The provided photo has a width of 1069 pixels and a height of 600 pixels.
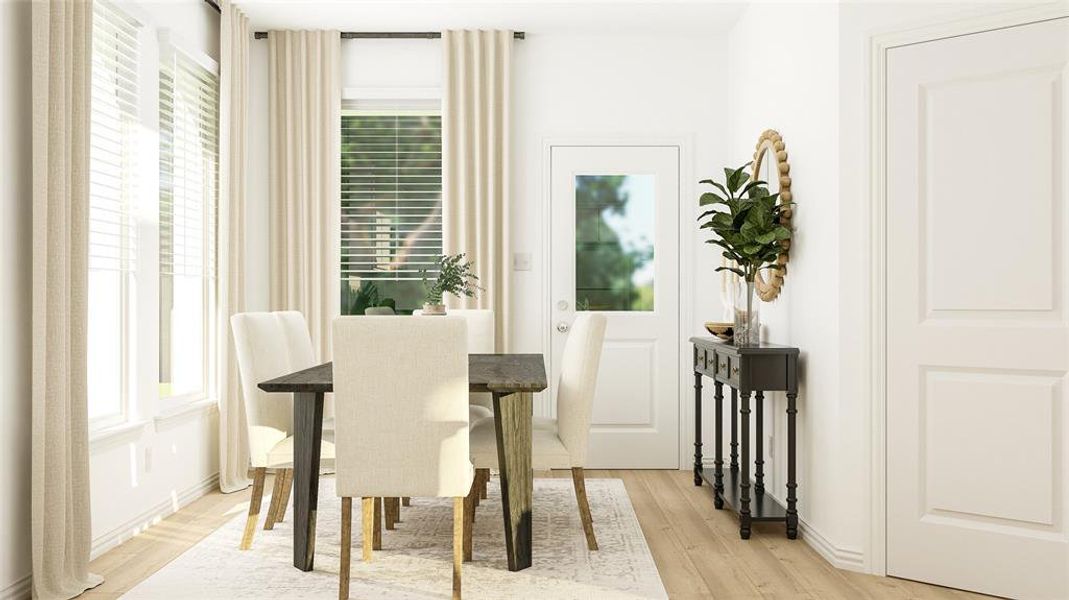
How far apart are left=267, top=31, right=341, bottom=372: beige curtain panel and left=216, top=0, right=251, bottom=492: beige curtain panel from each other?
1.13 ft

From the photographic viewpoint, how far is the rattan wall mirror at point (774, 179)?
3678 millimetres

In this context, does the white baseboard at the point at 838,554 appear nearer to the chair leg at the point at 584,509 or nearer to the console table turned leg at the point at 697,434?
the chair leg at the point at 584,509

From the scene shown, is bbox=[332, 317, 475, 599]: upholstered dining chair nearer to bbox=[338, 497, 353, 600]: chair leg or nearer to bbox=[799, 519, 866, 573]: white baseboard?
bbox=[338, 497, 353, 600]: chair leg

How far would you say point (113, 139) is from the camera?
3393mm

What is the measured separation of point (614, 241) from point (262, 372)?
251 centimetres

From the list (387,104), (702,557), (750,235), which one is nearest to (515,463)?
(702,557)

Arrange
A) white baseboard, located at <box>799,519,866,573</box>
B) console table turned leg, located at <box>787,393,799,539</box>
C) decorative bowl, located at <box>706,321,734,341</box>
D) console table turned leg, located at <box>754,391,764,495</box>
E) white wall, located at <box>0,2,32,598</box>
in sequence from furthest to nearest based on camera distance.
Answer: decorative bowl, located at <box>706,321,734,341</box>, console table turned leg, located at <box>754,391,764,495</box>, console table turned leg, located at <box>787,393,799,539</box>, white baseboard, located at <box>799,519,866,573</box>, white wall, located at <box>0,2,32,598</box>

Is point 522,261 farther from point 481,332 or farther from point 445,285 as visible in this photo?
point 445,285

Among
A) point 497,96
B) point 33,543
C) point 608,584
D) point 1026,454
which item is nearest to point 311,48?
point 497,96

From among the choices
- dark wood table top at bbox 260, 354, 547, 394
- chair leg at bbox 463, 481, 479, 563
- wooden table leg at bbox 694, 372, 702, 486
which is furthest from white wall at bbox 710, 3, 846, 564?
chair leg at bbox 463, 481, 479, 563

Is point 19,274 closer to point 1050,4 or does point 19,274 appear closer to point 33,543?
point 33,543

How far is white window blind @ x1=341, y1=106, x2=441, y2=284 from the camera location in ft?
16.5

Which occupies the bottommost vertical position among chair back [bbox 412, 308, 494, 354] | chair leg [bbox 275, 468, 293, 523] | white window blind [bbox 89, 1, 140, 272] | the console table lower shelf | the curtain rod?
the console table lower shelf

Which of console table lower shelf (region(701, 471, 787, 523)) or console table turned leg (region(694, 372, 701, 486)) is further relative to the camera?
console table turned leg (region(694, 372, 701, 486))
